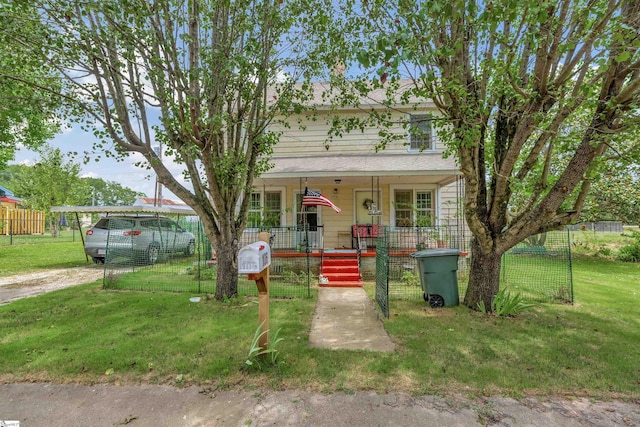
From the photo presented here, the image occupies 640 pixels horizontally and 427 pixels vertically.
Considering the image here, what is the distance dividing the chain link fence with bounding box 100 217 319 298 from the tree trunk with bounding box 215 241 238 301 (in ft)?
2.41

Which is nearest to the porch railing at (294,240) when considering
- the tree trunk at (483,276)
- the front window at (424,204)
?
the front window at (424,204)

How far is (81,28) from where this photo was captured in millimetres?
4973

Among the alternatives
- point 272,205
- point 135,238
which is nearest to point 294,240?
point 272,205

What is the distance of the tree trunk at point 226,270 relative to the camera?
6320mm

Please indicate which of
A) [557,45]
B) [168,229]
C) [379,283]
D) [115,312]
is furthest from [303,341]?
[168,229]

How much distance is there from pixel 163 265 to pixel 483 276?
9.60 metres

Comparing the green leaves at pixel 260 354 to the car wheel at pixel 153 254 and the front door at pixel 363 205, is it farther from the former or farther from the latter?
the front door at pixel 363 205

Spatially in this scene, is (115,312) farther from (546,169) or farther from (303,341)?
(546,169)

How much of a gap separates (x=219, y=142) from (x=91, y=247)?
8.09m

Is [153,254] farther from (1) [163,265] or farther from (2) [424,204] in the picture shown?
(2) [424,204]

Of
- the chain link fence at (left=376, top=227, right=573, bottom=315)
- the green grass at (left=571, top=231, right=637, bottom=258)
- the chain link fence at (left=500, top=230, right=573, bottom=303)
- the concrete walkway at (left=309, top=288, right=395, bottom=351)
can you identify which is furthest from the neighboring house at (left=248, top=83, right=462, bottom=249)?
the green grass at (left=571, top=231, right=637, bottom=258)

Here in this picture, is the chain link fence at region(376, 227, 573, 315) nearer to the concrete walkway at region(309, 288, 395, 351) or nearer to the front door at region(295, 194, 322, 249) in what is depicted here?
the concrete walkway at region(309, 288, 395, 351)

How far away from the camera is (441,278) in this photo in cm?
601

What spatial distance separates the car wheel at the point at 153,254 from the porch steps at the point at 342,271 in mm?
5427
